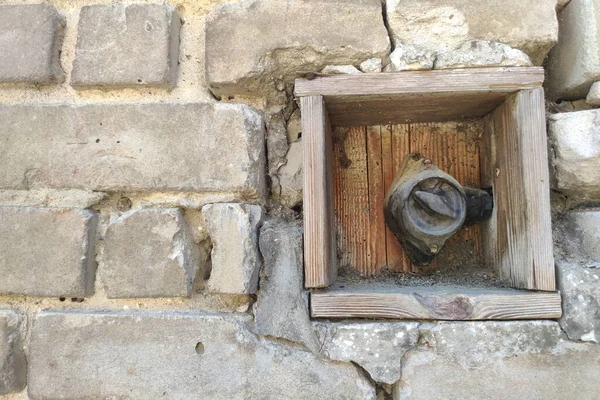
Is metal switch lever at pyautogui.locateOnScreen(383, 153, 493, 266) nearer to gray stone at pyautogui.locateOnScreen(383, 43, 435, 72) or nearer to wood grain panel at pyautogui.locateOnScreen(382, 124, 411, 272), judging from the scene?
wood grain panel at pyautogui.locateOnScreen(382, 124, 411, 272)

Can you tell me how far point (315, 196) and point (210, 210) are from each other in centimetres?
25

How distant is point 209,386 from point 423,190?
2.25 feet

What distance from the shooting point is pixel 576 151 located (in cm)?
107

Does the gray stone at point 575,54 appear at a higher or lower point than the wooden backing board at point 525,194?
higher

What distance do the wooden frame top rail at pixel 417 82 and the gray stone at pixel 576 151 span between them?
13 cm

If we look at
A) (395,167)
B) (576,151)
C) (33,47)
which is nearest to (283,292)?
(395,167)

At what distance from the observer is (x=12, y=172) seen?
3.62ft

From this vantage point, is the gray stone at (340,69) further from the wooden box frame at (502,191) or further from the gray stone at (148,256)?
the gray stone at (148,256)

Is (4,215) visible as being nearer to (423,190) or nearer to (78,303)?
(78,303)

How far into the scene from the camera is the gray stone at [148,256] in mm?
1053

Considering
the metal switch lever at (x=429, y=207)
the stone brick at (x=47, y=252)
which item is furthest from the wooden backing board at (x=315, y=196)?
the stone brick at (x=47, y=252)

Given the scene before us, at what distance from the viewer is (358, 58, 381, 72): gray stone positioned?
3.54 feet

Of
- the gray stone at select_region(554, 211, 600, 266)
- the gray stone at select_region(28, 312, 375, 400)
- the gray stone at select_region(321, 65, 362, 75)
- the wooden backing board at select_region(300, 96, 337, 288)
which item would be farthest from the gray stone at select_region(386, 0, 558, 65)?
the gray stone at select_region(28, 312, 375, 400)

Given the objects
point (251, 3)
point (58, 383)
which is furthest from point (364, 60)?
point (58, 383)
